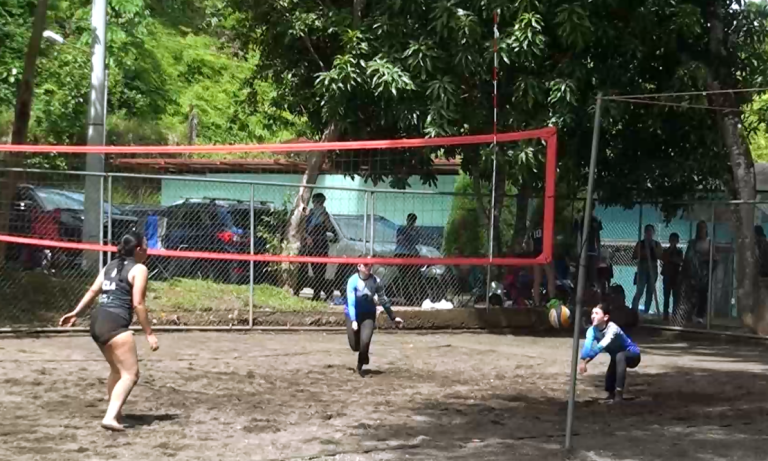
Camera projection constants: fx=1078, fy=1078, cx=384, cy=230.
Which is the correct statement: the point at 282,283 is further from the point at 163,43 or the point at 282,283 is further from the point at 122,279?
the point at 163,43

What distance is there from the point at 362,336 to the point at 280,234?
5.57 m

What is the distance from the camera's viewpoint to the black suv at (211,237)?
16.1 m

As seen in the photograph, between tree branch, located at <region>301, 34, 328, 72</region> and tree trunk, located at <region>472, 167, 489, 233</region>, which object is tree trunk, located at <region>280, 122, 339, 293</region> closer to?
tree branch, located at <region>301, 34, 328, 72</region>

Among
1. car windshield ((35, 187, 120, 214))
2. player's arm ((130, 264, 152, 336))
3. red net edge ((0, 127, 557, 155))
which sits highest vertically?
red net edge ((0, 127, 557, 155))

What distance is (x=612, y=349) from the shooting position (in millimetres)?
10758

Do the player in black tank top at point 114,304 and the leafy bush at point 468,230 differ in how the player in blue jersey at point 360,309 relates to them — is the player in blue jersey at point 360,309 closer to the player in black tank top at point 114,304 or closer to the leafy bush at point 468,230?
the player in black tank top at point 114,304

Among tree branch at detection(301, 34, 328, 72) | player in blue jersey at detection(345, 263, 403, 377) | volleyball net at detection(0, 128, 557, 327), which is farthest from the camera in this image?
tree branch at detection(301, 34, 328, 72)

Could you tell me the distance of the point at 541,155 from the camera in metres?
16.2

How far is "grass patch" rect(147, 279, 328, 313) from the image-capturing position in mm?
15750

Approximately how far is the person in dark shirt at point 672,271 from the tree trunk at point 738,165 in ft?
3.93

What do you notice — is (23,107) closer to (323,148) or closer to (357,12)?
(323,148)

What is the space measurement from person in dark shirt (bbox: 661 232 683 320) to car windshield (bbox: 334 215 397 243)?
481cm

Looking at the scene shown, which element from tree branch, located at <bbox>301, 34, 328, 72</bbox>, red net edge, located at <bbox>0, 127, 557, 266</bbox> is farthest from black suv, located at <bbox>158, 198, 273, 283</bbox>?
tree branch, located at <bbox>301, 34, 328, 72</bbox>

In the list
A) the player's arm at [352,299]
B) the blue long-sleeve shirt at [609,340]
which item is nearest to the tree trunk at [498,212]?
the player's arm at [352,299]
